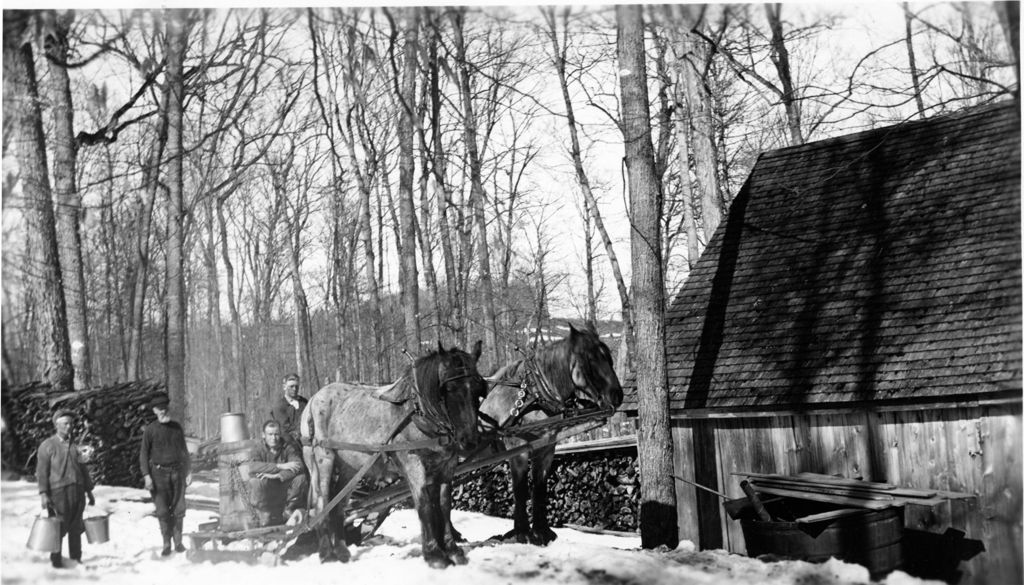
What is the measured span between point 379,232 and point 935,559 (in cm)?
621

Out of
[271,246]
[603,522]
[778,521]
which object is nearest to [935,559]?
[778,521]

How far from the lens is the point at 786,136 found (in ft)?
55.5

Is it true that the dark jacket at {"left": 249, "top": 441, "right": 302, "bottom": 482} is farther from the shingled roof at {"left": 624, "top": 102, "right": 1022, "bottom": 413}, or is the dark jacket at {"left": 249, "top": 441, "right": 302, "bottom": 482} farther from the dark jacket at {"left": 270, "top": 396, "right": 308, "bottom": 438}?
the shingled roof at {"left": 624, "top": 102, "right": 1022, "bottom": 413}

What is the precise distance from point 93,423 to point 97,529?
0.96 m

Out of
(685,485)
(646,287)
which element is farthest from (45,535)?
(685,485)

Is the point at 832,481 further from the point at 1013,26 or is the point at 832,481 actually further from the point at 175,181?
the point at 175,181

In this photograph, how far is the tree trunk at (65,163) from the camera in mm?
9109

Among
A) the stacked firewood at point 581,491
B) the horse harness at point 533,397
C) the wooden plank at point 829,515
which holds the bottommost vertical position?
the stacked firewood at point 581,491

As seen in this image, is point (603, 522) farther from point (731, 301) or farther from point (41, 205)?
point (41, 205)

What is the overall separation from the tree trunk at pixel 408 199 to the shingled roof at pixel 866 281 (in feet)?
7.95

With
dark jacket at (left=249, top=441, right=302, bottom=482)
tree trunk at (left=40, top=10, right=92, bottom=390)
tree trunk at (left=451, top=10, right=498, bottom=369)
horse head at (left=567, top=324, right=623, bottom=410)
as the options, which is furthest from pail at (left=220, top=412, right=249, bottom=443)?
horse head at (left=567, top=324, right=623, bottom=410)

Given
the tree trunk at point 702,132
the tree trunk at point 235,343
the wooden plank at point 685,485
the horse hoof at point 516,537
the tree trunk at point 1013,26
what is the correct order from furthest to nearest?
the tree trunk at point 702,132, the tree trunk at point 235,343, the wooden plank at point 685,485, the horse hoof at point 516,537, the tree trunk at point 1013,26

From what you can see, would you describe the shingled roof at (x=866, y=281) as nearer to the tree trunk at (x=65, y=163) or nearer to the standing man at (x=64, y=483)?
the standing man at (x=64, y=483)

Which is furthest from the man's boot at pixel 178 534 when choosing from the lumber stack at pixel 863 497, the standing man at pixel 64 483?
the lumber stack at pixel 863 497
